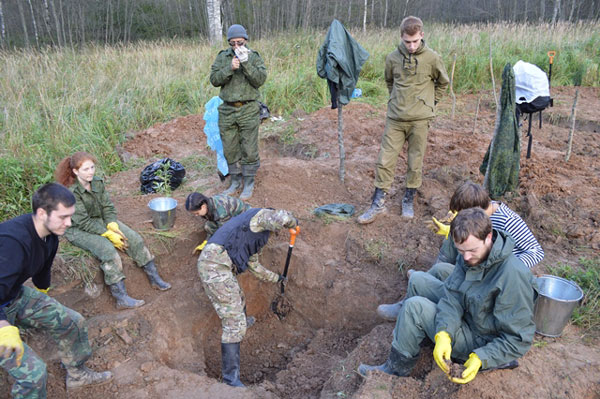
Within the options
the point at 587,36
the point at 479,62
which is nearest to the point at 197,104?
the point at 479,62

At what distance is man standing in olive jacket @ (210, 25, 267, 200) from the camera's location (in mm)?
4379

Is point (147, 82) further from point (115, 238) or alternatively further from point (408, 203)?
point (408, 203)

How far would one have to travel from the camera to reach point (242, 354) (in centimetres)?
391

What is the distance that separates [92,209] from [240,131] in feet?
5.87

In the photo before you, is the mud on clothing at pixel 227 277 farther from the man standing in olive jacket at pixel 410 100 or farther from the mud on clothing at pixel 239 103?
the mud on clothing at pixel 239 103

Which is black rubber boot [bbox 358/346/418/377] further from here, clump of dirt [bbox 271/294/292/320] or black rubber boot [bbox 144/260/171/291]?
black rubber boot [bbox 144/260/171/291]

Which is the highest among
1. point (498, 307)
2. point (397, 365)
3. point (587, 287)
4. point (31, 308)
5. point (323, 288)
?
point (498, 307)

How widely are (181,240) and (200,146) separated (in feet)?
8.96

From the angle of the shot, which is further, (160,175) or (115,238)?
(160,175)

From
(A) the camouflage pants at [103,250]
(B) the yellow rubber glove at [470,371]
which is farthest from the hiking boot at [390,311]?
(A) the camouflage pants at [103,250]

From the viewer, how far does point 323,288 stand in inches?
157

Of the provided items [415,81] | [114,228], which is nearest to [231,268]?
[114,228]

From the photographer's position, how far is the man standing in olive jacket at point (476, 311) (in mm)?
2275

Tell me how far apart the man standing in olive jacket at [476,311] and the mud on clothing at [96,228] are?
2.41 m
